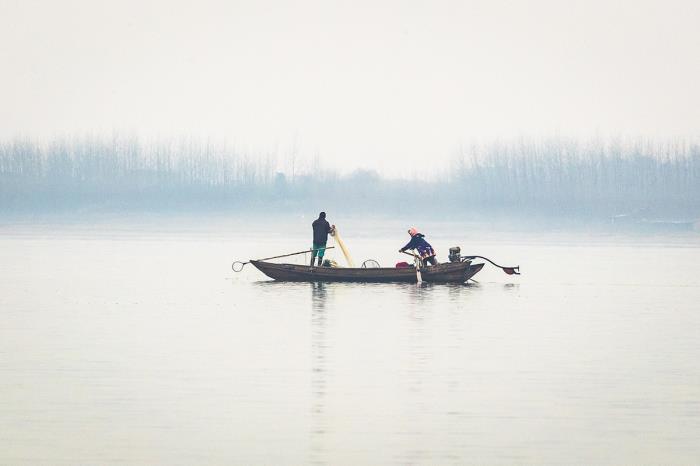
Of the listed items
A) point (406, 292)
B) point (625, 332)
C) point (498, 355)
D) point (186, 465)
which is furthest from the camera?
point (406, 292)

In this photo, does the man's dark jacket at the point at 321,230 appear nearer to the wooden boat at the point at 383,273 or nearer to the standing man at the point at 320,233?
the standing man at the point at 320,233

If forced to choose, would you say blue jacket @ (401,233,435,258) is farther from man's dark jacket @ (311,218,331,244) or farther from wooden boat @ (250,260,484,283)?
man's dark jacket @ (311,218,331,244)

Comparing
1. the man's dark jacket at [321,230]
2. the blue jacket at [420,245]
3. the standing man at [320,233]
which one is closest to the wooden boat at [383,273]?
the blue jacket at [420,245]

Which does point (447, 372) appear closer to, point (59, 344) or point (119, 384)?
point (119, 384)

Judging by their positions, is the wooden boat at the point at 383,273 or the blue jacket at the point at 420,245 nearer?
the blue jacket at the point at 420,245

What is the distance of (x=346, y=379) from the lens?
1656 centimetres

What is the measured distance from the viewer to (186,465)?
11000 millimetres

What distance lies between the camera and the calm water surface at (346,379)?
11.9 metres

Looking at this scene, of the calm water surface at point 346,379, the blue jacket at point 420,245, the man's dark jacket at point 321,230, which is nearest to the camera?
the calm water surface at point 346,379

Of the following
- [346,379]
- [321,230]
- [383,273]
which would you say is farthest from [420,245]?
[346,379]

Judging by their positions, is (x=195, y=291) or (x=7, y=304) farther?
(x=195, y=291)

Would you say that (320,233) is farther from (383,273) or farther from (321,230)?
(383,273)

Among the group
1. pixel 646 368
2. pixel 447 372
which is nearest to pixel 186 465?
pixel 447 372

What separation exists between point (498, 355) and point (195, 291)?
60.6 ft
